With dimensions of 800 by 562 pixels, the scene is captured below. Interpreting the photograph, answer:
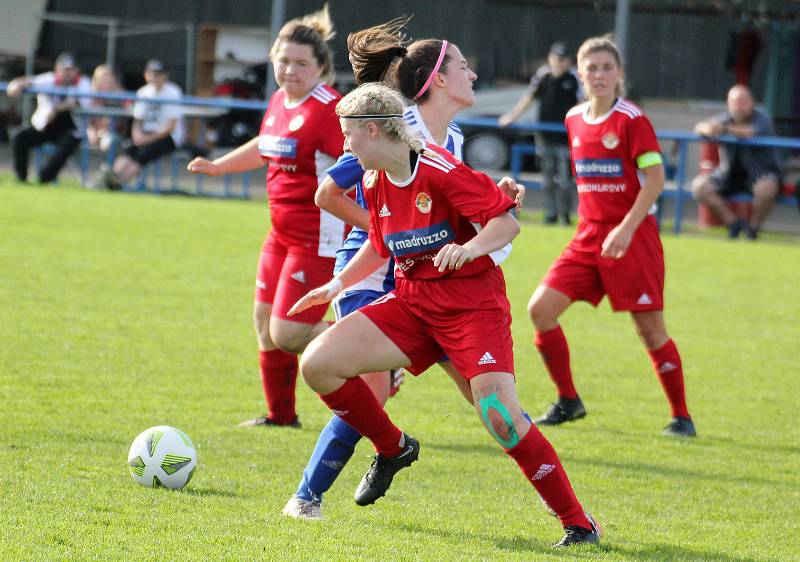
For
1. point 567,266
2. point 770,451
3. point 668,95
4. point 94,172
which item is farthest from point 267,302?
point 668,95

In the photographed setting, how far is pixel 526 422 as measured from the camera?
4328mm

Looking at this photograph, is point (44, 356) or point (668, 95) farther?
point (668, 95)

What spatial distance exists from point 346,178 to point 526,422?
4.09 feet

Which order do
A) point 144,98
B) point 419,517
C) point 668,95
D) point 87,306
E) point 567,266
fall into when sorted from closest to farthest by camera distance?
point 419,517 → point 567,266 → point 87,306 → point 144,98 → point 668,95

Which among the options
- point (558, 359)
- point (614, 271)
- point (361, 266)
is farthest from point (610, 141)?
point (361, 266)

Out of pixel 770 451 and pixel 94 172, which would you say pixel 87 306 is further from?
pixel 94 172

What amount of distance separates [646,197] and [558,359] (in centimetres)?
97

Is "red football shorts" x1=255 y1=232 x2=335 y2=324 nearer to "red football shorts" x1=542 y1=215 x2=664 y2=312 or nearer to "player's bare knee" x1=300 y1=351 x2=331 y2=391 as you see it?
"red football shorts" x1=542 y1=215 x2=664 y2=312

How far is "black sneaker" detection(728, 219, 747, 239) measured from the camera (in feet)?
49.3

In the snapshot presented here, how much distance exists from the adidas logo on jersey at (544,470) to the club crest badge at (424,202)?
0.93 meters

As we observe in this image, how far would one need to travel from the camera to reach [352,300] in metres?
5.07

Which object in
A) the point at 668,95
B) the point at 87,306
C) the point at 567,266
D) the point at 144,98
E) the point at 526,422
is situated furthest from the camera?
the point at 668,95

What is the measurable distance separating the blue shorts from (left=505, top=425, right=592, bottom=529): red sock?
37.6 inches

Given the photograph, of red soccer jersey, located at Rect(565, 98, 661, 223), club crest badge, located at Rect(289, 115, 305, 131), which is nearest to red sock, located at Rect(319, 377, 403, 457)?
club crest badge, located at Rect(289, 115, 305, 131)
